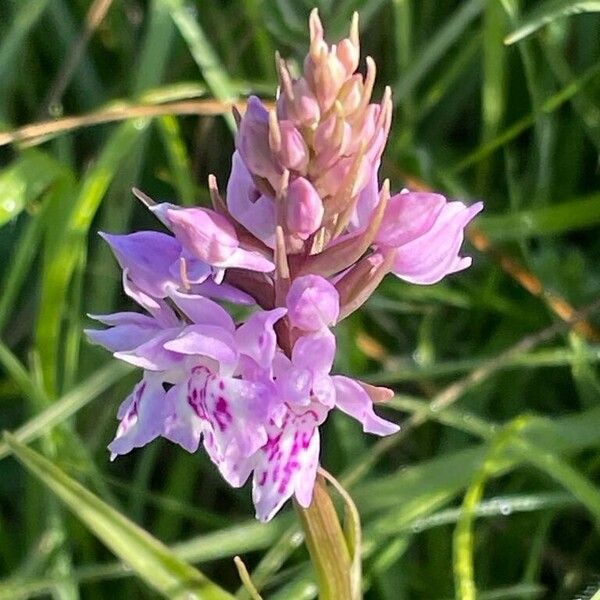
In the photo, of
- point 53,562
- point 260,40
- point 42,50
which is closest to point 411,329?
point 260,40

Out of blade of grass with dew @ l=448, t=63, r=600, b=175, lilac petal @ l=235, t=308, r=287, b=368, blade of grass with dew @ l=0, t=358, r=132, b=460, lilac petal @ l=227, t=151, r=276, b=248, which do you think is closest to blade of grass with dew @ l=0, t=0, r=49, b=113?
blade of grass with dew @ l=0, t=358, r=132, b=460

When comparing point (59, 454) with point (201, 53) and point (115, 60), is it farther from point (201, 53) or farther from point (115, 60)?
point (115, 60)

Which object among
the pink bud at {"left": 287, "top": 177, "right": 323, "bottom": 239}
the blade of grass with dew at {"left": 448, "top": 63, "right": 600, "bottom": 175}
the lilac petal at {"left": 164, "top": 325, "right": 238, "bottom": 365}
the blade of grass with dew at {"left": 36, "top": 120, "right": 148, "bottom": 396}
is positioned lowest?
the lilac petal at {"left": 164, "top": 325, "right": 238, "bottom": 365}

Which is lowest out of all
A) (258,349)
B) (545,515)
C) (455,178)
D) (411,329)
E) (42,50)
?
(258,349)

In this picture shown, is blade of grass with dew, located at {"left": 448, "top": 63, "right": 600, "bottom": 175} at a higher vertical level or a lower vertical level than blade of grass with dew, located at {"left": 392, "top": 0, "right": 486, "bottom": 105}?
lower

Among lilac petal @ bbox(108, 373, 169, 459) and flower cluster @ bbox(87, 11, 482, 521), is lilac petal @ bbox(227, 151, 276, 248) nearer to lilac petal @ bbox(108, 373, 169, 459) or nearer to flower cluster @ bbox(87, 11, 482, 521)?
flower cluster @ bbox(87, 11, 482, 521)

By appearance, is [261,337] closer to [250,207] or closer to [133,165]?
[250,207]

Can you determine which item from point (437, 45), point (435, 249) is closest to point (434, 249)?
point (435, 249)
